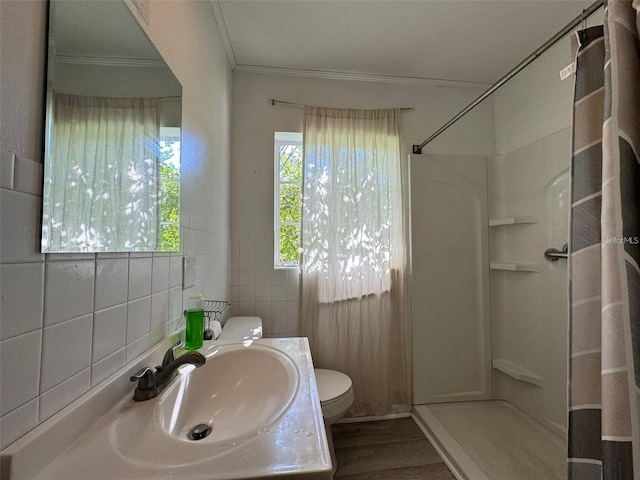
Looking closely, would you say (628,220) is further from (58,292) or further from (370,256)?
(370,256)

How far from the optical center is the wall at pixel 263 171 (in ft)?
6.19

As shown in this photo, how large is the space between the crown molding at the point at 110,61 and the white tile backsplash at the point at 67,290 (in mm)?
373

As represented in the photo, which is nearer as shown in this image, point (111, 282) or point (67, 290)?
point (67, 290)

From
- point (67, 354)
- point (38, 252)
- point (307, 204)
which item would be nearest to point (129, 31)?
point (38, 252)

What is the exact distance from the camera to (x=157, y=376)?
671 mm

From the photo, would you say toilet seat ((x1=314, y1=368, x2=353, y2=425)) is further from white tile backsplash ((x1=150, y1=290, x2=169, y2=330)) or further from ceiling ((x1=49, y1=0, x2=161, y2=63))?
ceiling ((x1=49, y1=0, x2=161, y2=63))

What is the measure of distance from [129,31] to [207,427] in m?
1.05

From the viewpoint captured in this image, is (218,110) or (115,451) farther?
(218,110)

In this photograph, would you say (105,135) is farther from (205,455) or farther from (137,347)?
(205,455)

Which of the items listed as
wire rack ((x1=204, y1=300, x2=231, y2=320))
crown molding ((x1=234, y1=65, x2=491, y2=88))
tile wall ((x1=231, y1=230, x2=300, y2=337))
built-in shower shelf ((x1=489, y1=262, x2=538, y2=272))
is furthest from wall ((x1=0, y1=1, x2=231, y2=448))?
built-in shower shelf ((x1=489, y1=262, x2=538, y2=272))

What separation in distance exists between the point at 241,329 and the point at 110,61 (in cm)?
126

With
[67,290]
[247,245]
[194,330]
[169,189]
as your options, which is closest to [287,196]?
[247,245]

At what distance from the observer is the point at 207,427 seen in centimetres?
71

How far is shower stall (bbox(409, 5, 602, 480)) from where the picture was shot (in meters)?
1.65
